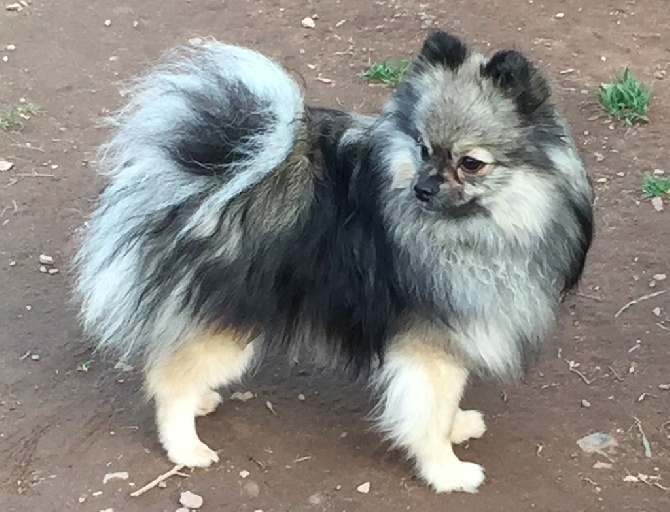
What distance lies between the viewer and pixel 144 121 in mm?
2855

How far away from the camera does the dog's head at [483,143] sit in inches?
104

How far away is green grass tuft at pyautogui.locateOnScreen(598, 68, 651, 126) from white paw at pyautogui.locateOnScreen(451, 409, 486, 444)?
2.13 m

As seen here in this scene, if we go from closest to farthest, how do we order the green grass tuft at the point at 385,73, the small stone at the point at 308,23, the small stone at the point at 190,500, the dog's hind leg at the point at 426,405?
the dog's hind leg at the point at 426,405 → the small stone at the point at 190,500 → the green grass tuft at the point at 385,73 → the small stone at the point at 308,23

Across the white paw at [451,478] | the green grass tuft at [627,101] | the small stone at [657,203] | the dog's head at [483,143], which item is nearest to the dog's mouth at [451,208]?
the dog's head at [483,143]

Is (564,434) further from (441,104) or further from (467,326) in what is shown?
(441,104)

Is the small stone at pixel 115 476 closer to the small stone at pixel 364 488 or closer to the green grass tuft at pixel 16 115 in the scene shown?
the small stone at pixel 364 488

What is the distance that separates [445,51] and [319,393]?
141 centimetres

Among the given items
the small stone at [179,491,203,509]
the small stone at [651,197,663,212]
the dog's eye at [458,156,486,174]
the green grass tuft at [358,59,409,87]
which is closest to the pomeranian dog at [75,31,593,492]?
the dog's eye at [458,156,486,174]

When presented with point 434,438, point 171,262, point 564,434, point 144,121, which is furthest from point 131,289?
point 564,434

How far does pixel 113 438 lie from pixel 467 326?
1.29 meters

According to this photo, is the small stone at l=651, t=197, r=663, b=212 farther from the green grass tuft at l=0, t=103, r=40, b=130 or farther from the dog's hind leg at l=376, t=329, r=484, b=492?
the green grass tuft at l=0, t=103, r=40, b=130

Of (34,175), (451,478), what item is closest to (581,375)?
(451,478)

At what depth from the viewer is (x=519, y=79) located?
2619 mm

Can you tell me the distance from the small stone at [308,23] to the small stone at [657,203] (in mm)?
2440
